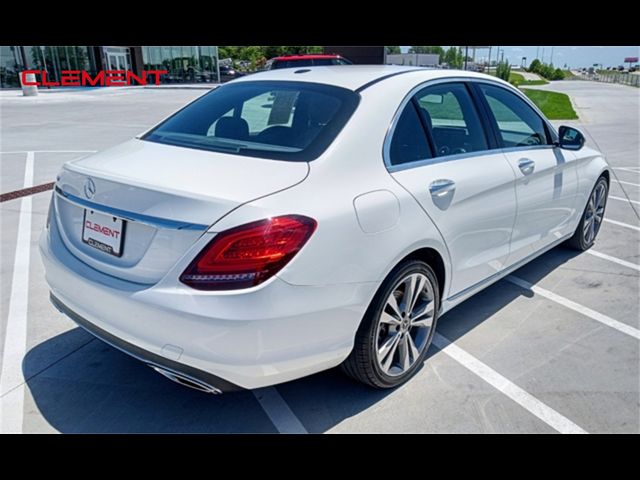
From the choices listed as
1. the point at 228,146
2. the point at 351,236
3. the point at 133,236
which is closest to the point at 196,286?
the point at 133,236

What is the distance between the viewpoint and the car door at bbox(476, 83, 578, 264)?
375cm

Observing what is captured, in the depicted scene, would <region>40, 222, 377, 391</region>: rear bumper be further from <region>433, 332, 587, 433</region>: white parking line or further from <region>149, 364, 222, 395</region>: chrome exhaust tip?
<region>433, 332, 587, 433</region>: white parking line

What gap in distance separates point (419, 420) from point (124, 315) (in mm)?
1548

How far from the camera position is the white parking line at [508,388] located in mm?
2766

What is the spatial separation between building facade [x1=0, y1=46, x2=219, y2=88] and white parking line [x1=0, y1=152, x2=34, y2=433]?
29446 mm

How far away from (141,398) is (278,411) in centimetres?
75

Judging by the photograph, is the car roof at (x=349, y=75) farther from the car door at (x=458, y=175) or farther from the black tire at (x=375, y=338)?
the black tire at (x=375, y=338)

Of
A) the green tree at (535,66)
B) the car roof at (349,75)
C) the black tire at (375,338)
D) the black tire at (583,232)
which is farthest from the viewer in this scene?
the green tree at (535,66)

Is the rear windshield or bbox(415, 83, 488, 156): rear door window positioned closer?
the rear windshield

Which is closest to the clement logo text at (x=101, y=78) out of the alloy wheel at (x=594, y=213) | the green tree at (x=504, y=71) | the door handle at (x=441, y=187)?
the green tree at (x=504, y=71)

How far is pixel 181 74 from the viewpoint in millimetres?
43625

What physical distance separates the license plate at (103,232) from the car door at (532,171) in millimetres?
2531

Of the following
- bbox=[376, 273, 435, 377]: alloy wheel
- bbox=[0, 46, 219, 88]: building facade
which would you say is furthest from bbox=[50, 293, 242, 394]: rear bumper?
bbox=[0, 46, 219, 88]: building facade
